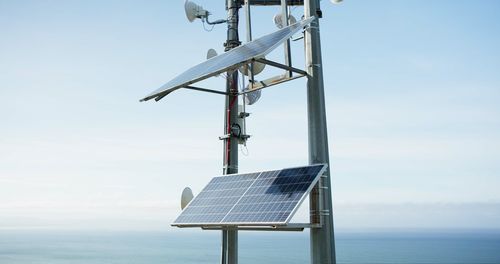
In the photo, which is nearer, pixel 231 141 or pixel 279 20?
pixel 231 141

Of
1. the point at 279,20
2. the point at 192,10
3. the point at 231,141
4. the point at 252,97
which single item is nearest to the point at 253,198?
the point at 231,141

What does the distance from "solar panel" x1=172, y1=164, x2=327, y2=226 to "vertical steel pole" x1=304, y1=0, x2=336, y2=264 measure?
46 centimetres

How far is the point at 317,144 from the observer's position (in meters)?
8.91

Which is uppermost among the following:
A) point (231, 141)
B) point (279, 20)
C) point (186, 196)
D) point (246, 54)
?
point (279, 20)

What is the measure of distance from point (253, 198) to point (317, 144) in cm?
153

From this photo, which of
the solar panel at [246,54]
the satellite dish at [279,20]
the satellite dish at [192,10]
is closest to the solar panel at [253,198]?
the solar panel at [246,54]

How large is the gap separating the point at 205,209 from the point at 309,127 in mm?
2640

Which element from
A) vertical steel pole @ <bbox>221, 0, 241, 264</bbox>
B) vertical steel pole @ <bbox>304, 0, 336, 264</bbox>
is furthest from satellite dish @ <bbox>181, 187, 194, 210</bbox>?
vertical steel pole @ <bbox>304, 0, 336, 264</bbox>

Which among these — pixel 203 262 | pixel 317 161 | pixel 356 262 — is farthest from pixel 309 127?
pixel 356 262

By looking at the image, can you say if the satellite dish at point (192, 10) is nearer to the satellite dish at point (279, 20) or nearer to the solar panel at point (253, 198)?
the satellite dish at point (279, 20)

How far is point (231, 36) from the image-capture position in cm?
1241

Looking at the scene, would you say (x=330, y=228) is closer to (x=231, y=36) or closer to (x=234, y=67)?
(x=234, y=67)

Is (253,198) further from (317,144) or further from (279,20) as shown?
(279,20)

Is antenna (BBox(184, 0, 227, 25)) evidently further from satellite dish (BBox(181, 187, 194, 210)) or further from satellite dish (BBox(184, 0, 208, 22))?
satellite dish (BBox(181, 187, 194, 210))
